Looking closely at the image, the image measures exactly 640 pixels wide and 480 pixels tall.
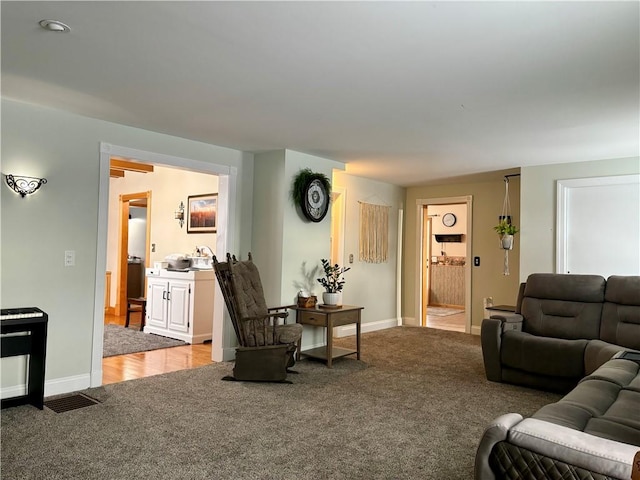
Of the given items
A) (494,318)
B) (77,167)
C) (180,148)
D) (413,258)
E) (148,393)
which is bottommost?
(148,393)

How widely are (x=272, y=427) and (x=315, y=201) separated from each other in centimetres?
291

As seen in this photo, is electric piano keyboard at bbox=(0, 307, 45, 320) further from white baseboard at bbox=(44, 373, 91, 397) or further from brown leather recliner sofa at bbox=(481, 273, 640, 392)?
brown leather recliner sofa at bbox=(481, 273, 640, 392)

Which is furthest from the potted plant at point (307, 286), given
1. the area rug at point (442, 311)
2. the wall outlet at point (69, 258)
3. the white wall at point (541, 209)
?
the area rug at point (442, 311)

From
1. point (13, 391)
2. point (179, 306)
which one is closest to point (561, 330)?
point (179, 306)

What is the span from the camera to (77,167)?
3994 mm

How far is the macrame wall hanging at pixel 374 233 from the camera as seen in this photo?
705cm

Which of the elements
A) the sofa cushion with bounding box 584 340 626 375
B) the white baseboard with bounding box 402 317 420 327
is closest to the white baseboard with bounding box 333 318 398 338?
the white baseboard with bounding box 402 317 420 327

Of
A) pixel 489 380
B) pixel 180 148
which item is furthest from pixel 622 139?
pixel 180 148

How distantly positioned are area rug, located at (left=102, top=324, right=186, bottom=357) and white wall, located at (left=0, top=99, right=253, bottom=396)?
1393 millimetres

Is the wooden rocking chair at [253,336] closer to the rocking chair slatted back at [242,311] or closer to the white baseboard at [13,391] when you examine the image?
the rocking chair slatted back at [242,311]

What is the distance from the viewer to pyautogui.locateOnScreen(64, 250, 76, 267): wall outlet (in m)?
3.93

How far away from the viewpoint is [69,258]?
3953 millimetres

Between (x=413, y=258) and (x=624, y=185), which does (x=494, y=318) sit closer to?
(x=624, y=185)

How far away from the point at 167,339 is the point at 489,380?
4.06 m
